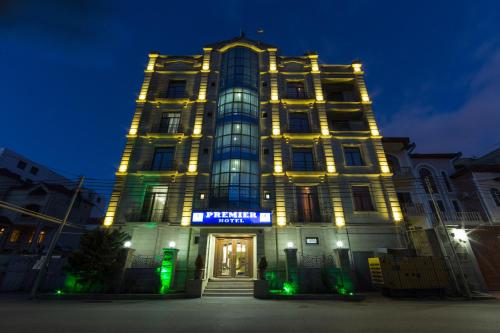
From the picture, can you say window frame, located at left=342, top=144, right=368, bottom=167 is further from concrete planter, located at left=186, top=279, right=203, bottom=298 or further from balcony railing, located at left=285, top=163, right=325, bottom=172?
concrete planter, located at left=186, top=279, right=203, bottom=298

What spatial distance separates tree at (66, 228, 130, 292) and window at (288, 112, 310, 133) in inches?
656

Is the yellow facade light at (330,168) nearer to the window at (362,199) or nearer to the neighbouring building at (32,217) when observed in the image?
the window at (362,199)

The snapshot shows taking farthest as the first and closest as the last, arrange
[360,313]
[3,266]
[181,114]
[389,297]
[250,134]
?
[181,114] < [250,134] < [3,266] < [389,297] < [360,313]

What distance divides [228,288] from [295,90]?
19.5m

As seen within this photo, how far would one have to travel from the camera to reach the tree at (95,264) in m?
12.1

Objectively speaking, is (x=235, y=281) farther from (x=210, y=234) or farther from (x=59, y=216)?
(x=59, y=216)

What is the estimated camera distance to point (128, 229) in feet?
52.3

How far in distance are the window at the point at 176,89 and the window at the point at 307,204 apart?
605 inches

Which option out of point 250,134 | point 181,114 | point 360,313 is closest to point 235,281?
point 360,313

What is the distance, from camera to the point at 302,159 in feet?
63.1

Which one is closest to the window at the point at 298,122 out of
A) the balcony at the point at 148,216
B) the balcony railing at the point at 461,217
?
the balcony at the point at 148,216

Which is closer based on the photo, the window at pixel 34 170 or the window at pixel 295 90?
the window at pixel 295 90

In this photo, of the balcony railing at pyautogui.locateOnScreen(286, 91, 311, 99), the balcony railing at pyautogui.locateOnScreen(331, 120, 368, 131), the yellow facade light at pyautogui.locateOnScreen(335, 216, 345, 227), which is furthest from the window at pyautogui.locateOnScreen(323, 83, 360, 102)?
the yellow facade light at pyautogui.locateOnScreen(335, 216, 345, 227)

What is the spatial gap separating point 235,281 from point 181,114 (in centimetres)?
1553
